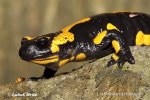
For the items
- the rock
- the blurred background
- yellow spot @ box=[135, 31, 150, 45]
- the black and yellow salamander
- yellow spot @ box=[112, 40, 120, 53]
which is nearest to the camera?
the rock

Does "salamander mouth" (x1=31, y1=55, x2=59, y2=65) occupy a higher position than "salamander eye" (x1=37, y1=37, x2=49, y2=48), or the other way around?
"salamander eye" (x1=37, y1=37, x2=49, y2=48)

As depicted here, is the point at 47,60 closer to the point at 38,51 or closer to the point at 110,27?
the point at 38,51

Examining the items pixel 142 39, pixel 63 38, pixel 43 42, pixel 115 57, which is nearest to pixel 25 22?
pixel 142 39

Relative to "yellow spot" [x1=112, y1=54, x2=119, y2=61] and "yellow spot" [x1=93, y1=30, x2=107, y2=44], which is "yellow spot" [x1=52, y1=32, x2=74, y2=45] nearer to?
"yellow spot" [x1=93, y1=30, x2=107, y2=44]

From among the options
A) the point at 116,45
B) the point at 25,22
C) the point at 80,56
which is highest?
the point at 116,45

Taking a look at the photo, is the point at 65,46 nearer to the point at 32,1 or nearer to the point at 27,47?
the point at 27,47

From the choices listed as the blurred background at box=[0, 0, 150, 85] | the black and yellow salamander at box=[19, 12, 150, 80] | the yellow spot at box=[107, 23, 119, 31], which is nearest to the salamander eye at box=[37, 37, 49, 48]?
the black and yellow salamander at box=[19, 12, 150, 80]
